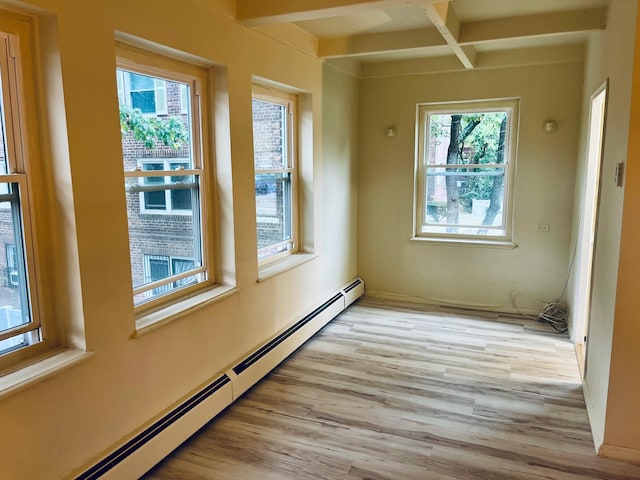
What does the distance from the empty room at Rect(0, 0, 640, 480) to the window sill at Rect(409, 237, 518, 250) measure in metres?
0.03

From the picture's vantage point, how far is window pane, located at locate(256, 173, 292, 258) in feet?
12.3

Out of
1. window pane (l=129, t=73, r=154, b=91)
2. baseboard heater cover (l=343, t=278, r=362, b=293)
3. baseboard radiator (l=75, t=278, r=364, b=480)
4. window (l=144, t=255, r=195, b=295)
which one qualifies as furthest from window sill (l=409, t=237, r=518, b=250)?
window pane (l=129, t=73, r=154, b=91)

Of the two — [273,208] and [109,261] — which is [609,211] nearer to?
[273,208]

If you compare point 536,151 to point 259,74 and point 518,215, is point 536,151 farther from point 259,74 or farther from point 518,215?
point 259,74

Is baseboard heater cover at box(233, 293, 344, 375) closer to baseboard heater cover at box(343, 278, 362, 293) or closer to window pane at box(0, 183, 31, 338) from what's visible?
baseboard heater cover at box(343, 278, 362, 293)

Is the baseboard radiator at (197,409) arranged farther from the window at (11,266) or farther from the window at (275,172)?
the window at (11,266)

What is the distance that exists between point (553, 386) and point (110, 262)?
2.99 m

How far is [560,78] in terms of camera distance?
4523mm

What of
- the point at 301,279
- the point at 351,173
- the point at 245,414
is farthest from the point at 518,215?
the point at 245,414

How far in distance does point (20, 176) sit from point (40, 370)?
77 centimetres

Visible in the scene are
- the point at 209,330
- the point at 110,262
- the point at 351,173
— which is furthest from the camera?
the point at 351,173

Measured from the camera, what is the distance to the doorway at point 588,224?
12.4ft

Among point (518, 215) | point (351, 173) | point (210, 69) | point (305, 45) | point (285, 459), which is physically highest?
point (305, 45)

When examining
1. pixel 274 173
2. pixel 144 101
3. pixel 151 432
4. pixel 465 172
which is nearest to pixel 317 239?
pixel 274 173
